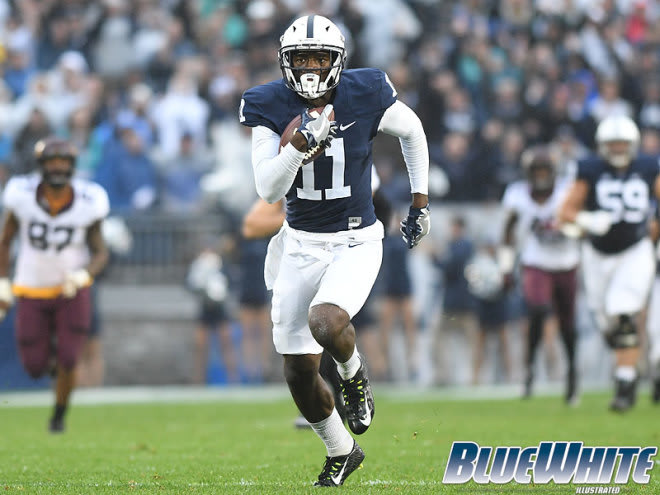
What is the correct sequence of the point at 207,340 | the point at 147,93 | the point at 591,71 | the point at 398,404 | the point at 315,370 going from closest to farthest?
1. the point at 315,370
2. the point at 398,404
3. the point at 207,340
4. the point at 147,93
5. the point at 591,71

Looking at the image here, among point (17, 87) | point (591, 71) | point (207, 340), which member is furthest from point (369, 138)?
point (591, 71)

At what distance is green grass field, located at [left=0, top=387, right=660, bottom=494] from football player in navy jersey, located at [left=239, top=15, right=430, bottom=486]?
0.37 m

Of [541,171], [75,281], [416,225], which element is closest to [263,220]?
[75,281]

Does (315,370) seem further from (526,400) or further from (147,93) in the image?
(147,93)

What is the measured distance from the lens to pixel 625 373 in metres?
9.66

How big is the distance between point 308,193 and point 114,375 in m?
9.04

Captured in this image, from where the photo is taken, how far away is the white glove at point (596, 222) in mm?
9797

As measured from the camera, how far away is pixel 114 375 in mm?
14164

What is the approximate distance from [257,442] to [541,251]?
15.1 ft

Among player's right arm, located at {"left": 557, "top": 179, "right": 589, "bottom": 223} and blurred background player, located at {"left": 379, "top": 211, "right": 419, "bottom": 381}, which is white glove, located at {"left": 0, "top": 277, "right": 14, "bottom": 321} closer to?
player's right arm, located at {"left": 557, "top": 179, "right": 589, "bottom": 223}

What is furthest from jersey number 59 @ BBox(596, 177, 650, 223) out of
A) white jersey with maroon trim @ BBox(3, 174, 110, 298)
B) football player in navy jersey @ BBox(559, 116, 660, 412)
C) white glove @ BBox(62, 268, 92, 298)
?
white glove @ BBox(62, 268, 92, 298)

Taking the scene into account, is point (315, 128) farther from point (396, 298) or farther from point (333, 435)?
point (396, 298)

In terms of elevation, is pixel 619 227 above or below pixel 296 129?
below

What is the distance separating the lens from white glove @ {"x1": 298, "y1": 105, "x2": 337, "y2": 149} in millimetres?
5078
